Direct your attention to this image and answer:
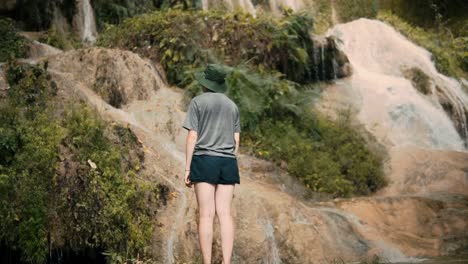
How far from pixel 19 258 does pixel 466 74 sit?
67.2 ft

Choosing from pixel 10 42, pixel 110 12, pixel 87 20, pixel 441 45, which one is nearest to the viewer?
pixel 10 42

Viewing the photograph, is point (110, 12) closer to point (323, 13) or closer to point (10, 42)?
Answer: point (10, 42)

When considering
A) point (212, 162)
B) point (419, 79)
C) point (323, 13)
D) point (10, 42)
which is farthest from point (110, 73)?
point (323, 13)

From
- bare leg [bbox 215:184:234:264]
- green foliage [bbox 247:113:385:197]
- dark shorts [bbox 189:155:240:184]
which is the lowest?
green foliage [bbox 247:113:385:197]

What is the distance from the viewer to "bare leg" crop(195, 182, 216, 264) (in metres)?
6.64

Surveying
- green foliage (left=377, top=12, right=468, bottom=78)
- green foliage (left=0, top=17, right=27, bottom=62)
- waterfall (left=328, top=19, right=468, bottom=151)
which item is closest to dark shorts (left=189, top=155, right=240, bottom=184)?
green foliage (left=0, top=17, right=27, bottom=62)

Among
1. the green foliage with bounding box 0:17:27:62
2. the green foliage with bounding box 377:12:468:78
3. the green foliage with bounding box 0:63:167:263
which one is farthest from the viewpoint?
the green foliage with bounding box 377:12:468:78

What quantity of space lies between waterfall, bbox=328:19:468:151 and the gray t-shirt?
12.2m

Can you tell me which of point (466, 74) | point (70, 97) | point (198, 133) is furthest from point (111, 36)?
point (466, 74)

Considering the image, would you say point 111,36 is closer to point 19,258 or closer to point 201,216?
point 19,258

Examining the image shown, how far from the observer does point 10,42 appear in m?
15.7

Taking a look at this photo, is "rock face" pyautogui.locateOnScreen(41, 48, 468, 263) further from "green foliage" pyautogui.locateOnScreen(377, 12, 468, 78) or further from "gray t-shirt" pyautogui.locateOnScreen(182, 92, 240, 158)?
"green foliage" pyautogui.locateOnScreen(377, 12, 468, 78)

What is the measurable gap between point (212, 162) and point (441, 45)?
21.9m

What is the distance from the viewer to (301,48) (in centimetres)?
1852
